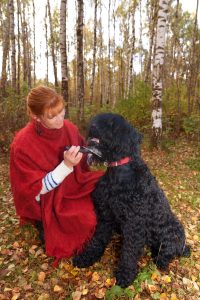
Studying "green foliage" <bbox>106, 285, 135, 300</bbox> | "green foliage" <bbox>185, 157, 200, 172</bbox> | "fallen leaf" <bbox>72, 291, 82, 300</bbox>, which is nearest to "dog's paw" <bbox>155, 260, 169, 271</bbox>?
"green foliage" <bbox>106, 285, 135, 300</bbox>

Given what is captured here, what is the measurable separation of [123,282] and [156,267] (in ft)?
1.67

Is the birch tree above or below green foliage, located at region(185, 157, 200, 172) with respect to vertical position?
above

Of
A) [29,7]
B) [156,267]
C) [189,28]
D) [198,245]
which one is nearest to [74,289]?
[156,267]

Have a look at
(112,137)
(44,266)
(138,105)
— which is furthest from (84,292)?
(138,105)

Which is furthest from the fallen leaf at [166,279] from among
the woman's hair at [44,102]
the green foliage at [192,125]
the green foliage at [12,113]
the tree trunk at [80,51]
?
the tree trunk at [80,51]

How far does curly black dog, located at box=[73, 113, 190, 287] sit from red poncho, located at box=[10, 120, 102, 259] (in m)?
0.17

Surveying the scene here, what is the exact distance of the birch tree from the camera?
7.90m

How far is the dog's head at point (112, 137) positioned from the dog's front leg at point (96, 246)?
→ 2.86ft

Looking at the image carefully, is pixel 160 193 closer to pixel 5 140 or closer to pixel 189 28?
Result: pixel 5 140

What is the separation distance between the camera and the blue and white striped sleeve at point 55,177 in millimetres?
2746

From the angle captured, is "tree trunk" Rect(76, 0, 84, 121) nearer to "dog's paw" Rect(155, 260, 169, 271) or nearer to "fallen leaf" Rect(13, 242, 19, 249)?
"fallen leaf" Rect(13, 242, 19, 249)

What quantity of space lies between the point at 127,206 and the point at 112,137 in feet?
2.35

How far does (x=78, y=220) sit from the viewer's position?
9.89 ft

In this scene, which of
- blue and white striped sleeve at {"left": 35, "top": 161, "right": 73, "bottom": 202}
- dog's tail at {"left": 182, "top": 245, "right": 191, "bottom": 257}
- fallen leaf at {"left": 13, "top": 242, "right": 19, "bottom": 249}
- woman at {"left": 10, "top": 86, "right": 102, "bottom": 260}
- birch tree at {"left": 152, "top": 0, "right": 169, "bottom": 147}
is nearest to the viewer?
blue and white striped sleeve at {"left": 35, "top": 161, "right": 73, "bottom": 202}
